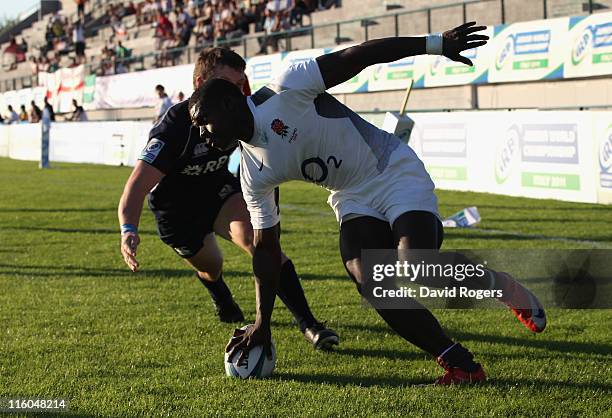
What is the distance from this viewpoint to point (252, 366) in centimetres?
499

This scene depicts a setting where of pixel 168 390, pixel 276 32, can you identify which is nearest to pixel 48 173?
pixel 276 32

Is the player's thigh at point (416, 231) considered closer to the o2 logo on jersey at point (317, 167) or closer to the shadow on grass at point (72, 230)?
the o2 logo on jersey at point (317, 167)

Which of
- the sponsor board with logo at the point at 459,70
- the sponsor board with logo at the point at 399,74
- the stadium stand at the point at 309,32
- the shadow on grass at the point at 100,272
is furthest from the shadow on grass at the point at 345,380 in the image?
the sponsor board with logo at the point at 399,74

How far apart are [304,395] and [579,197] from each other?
10449mm

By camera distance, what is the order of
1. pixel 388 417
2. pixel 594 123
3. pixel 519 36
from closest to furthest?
pixel 388 417 < pixel 594 123 < pixel 519 36

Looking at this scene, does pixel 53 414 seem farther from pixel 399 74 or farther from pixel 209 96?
pixel 399 74

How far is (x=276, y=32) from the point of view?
90.0 feet

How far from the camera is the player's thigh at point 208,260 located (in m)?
6.63

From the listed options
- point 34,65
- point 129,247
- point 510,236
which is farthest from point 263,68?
point 34,65

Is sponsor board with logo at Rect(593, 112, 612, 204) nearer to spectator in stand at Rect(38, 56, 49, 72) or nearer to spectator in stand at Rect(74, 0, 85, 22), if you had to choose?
spectator in stand at Rect(38, 56, 49, 72)

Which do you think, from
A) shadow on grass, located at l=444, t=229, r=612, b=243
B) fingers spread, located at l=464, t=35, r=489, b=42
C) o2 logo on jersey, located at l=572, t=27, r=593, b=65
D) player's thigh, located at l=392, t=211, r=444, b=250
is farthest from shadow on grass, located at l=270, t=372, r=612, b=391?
o2 logo on jersey, located at l=572, t=27, r=593, b=65

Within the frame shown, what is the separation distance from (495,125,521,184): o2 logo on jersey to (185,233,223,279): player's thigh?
9.70 m

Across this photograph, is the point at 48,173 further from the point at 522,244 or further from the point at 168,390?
the point at 168,390

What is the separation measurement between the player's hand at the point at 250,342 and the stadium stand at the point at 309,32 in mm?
→ 10684
